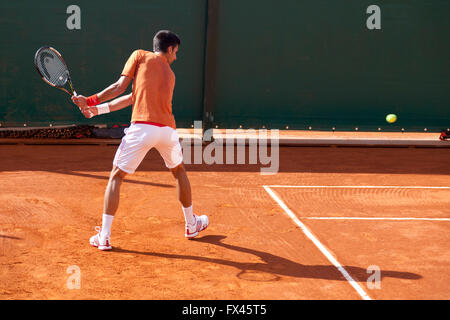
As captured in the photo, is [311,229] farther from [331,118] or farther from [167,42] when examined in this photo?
[331,118]

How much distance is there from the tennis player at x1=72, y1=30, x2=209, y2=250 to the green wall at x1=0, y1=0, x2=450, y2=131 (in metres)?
5.97

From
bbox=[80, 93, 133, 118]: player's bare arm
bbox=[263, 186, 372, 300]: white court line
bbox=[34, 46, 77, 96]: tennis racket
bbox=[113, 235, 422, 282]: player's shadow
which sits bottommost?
bbox=[113, 235, 422, 282]: player's shadow

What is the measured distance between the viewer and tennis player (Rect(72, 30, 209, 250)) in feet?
15.2

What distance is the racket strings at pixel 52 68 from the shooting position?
17.2 feet

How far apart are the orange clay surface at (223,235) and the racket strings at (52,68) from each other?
1296mm

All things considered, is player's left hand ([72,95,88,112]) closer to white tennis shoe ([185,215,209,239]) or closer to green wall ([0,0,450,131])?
white tennis shoe ([185,215,209,239])

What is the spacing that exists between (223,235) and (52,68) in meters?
2.15

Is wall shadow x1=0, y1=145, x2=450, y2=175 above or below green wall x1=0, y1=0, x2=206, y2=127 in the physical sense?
below

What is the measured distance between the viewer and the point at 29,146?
10094 mm

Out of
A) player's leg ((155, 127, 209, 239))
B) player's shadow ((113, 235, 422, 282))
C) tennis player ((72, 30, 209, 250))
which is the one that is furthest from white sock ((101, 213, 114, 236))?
player's leg ((155, 127, 209, 239))

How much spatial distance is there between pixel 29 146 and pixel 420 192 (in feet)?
20.9

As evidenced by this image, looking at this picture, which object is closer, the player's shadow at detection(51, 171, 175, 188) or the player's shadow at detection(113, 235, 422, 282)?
the player's shadow at detection(113, 235, 422, 282)

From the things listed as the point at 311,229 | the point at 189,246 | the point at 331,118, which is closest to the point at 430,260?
the point at 311,229

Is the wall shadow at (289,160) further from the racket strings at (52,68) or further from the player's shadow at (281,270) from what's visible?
the player's shadow at (281,270)
